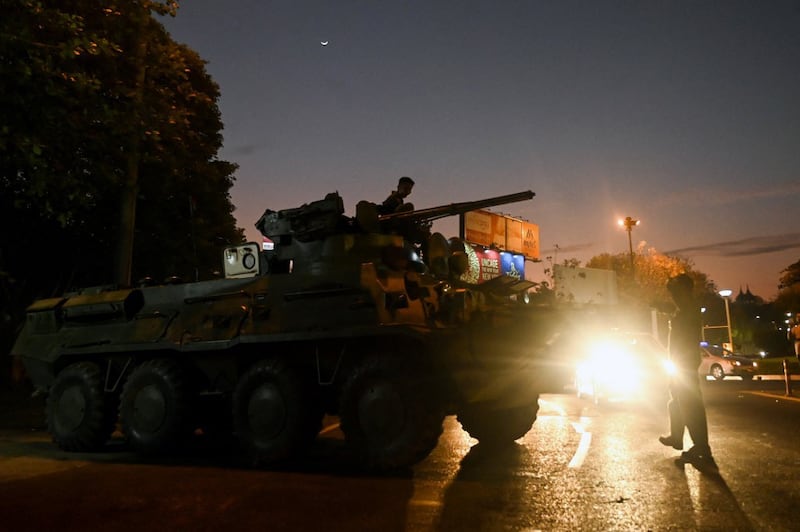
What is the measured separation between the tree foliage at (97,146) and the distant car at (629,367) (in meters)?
7.76

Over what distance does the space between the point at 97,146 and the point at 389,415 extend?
986 centimetres

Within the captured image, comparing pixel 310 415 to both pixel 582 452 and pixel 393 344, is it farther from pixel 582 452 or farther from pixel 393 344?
pixel 582 452

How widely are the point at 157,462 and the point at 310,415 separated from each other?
2.02 meters

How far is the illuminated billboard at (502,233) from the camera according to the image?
42.8 metres

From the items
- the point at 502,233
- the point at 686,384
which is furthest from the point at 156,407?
the point at 502,233

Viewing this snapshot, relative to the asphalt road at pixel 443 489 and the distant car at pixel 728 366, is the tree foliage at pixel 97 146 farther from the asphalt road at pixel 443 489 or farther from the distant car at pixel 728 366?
the distant car at pixel 728 366

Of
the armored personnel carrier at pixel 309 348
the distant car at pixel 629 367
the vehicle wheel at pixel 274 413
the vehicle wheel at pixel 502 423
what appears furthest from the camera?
the distant car at pixel 629 367

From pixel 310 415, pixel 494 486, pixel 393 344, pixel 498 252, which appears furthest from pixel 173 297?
pixel 498 252

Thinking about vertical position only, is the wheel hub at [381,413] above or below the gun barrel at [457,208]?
below

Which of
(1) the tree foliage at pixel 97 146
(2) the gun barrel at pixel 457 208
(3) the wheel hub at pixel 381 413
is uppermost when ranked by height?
(1) the tree foliage at pixel 97 146

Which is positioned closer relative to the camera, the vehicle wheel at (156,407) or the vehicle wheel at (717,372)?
the vehicle wheel at (156,407)

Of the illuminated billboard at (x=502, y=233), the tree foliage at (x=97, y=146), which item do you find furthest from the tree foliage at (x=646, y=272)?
the tree foliage at (x=97, y=146)

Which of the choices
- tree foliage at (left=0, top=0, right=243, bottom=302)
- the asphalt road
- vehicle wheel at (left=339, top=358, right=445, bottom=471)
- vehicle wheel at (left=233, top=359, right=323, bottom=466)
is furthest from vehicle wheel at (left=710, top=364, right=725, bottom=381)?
vehicle wheel at (left=339, top=358, right=445, bottom=471)

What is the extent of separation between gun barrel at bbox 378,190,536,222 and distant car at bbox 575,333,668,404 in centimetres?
465
